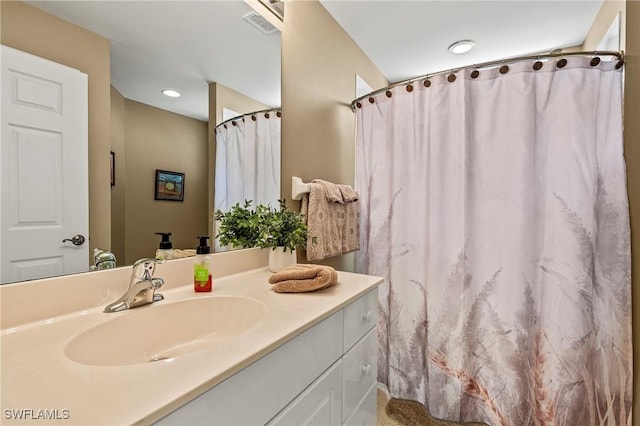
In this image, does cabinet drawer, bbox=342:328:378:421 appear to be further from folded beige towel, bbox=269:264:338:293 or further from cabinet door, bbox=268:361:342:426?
folded beige towel, bbox=269:264:338:293

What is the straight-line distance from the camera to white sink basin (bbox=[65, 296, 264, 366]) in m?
0.68

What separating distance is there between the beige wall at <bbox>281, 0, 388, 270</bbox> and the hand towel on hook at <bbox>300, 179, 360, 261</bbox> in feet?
0.42

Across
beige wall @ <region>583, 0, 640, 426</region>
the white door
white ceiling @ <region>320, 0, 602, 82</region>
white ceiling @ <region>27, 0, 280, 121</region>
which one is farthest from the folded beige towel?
white ceiling @ <region>320, 0, 602, 82</region>

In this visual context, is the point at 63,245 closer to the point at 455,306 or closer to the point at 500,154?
the point at 455,306

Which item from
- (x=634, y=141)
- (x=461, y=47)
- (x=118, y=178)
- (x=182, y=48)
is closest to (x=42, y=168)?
(x=118, y=178)

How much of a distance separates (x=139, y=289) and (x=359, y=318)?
2.30ft

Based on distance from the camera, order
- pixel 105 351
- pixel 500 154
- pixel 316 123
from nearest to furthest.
→ pixel 105 351 < pixel 500 154 < pixel 316 123

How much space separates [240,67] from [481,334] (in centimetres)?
174

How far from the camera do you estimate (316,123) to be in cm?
168

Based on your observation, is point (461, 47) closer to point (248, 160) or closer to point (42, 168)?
point (248, 160)

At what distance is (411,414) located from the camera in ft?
5.16

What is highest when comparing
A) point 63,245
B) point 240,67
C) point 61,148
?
point 240,67

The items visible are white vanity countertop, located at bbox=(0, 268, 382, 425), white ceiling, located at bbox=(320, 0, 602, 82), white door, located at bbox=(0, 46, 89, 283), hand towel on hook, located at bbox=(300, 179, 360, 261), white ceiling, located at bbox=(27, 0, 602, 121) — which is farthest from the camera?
white ceiling, located at bbox=(320, 0, 602, 82)

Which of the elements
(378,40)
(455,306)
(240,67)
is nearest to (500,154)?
(455,306)
